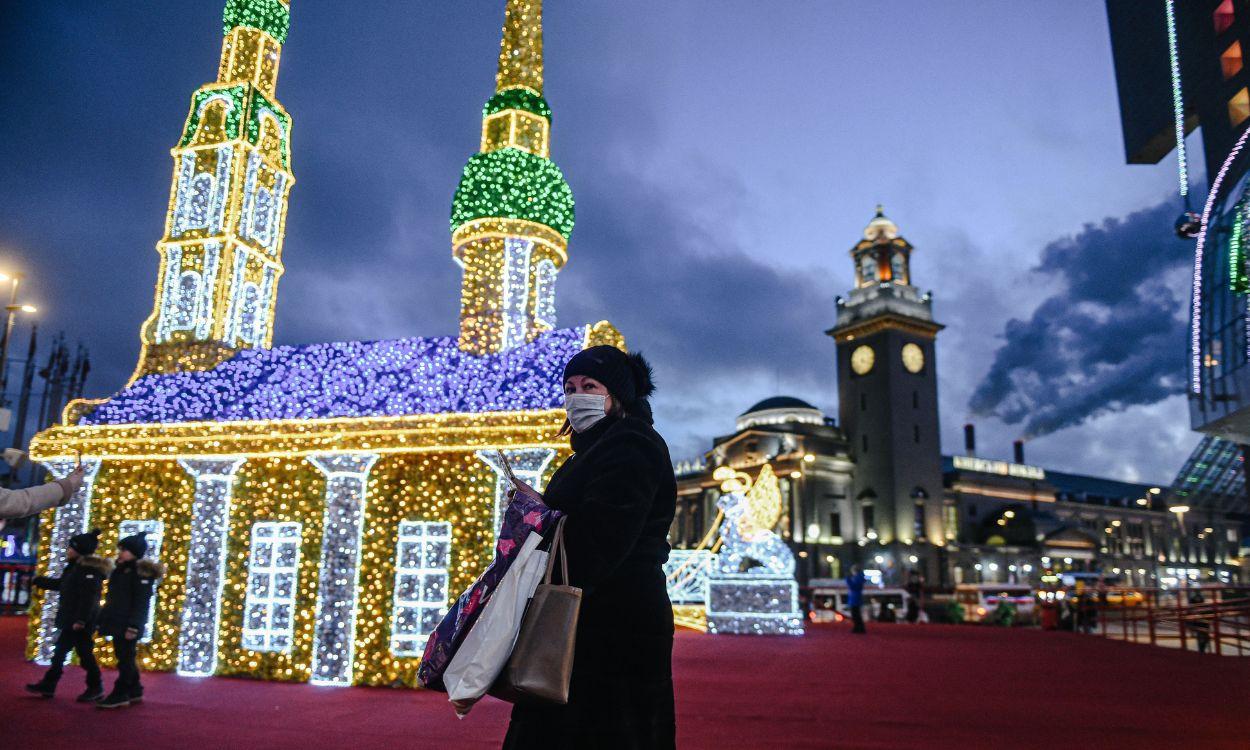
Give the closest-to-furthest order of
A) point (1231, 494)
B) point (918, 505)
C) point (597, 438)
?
1. point (597, 438)
2. point (1231, 494)
3. point (918, 505)

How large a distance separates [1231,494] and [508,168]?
41455 mm

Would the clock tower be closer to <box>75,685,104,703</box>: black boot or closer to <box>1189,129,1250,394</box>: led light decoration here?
<box>1189,129,1250,394</box>: led light decoration

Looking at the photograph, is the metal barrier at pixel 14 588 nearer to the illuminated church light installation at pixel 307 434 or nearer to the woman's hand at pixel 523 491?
the illuminated church light installation at pixel 307 434

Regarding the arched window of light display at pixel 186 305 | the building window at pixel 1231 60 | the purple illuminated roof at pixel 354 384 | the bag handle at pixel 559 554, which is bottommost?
the bag handle at pixel 559 554

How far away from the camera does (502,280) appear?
10.7m

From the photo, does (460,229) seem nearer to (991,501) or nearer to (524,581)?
(524,581)

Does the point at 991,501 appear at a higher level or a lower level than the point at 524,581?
higher

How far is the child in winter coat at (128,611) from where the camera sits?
7191mm

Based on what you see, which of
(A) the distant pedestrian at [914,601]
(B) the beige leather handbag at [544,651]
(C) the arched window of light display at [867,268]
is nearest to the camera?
(B) the beige leather handbag at [544,651]

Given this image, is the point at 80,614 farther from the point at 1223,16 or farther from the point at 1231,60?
the point at 1223,16

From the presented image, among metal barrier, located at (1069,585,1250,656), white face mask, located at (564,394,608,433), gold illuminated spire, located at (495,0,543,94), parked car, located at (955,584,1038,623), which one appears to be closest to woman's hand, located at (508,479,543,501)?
white face mask, located at (564,394,608,433)

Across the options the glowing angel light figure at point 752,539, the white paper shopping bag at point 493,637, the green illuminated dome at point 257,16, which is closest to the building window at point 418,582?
the white paper shopping bag at point 493,637

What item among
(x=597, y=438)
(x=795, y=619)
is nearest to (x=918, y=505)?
(x=795, y=619)

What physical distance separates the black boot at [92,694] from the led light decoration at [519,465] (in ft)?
12.2
